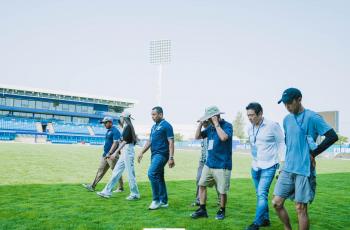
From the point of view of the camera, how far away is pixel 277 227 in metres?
5.92

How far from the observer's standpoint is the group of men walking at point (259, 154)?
4230 millimetres

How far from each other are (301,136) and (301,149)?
0.53ft

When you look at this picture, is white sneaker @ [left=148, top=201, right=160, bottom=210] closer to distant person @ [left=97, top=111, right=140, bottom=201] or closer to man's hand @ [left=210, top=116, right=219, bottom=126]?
distant person @ [left=97, top=111, right=140, bottom=201]

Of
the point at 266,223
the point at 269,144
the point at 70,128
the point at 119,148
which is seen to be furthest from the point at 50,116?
the point at 269,144

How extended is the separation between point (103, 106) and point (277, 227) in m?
78.2

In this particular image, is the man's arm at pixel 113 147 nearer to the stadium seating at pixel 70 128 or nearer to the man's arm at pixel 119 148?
the man's arm at pixel 119 148

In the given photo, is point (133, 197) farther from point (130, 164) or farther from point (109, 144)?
point (109, 144)

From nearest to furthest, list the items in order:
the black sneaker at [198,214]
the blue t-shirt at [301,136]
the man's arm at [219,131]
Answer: the blue t-shirt at [301,136] → the man's arm at [219,131] → the black sneaker at [198,214]

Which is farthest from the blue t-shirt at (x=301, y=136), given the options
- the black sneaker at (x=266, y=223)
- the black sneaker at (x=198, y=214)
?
the black sneaker at (x=198, y=214)

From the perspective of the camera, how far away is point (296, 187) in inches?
168

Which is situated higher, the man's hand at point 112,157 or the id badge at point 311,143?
the id badge at point 311,143

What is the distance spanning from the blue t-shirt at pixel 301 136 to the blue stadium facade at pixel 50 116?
63.5 metres

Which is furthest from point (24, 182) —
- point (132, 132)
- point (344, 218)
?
point (344, 218)

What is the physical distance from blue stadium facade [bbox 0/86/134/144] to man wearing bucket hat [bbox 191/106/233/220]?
6135 cm
